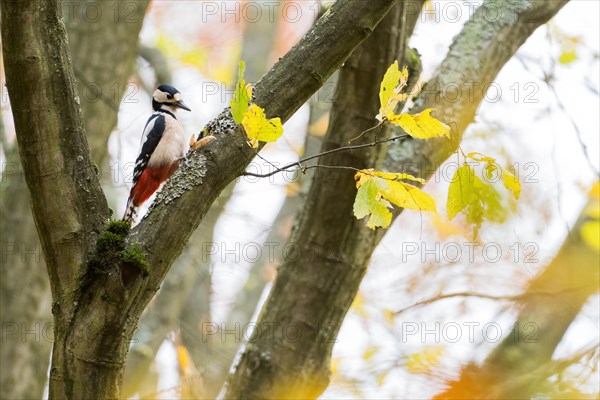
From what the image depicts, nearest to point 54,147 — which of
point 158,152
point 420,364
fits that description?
point 420,364

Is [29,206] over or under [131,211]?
under

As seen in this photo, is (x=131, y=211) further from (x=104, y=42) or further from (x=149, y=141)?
(x=104, y=42)

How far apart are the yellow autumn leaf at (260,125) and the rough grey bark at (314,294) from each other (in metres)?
1.50

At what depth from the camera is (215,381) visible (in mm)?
6625

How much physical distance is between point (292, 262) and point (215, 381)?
297 cm

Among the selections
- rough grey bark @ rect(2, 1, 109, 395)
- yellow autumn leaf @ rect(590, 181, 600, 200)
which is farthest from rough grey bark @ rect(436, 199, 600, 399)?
rough grey bark @ rect(2, 1, 109, 395)

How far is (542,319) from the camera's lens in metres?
3.31

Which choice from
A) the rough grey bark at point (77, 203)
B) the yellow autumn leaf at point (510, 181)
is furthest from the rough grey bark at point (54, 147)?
the yellow autumn leaf at point (510, 181)

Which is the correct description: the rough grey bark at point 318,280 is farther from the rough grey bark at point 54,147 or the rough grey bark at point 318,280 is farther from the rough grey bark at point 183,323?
the rough grey bark at point 183,323

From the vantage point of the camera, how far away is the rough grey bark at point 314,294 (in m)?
3.87

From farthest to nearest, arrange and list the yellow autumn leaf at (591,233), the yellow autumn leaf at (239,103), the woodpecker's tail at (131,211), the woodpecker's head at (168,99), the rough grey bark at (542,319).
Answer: the woodpecker's head at (168,99) → the woodpecker's tail at (131,211) → the yellow autumn leaf at (591,233) → the rough grey bark at (542,319) → the yellow autumn leaf at (239,103)

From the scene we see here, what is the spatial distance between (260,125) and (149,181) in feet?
10.7

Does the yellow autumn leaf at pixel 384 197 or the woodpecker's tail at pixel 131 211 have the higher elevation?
the woodpecker's tail at pixel 131 211

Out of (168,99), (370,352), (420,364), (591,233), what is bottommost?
(420,364)
